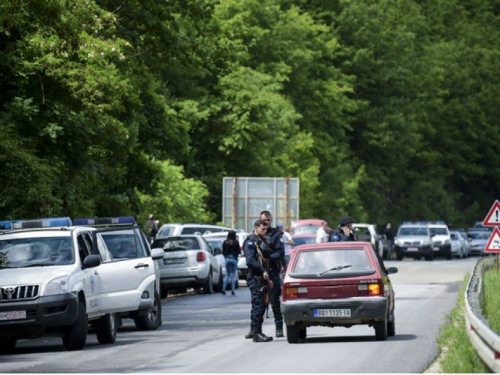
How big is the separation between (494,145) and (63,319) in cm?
8717

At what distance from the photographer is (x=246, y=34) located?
7012cm

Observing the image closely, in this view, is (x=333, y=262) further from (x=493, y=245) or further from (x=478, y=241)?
(x=478, y=241)

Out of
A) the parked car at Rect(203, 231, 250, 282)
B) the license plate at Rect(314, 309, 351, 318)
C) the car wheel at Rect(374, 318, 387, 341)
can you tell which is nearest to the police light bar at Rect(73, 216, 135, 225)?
the license plate at Rect(314, 309, 351, 318)

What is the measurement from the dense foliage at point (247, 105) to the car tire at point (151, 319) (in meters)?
3.38

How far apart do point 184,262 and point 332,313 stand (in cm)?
1850

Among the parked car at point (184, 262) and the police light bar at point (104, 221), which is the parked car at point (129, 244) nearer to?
the police light bar at point (104, 221)

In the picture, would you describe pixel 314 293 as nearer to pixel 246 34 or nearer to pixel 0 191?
pixel 0 191

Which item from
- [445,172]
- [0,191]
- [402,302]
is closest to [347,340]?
[0,191]

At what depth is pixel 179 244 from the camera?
39.7 m

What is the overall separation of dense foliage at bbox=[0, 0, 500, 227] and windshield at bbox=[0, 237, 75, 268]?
534 cm

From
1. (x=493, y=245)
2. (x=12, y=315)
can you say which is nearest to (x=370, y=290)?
(x=12, y=315)

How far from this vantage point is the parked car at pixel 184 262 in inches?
1534

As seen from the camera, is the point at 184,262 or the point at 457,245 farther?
the point at 457,245

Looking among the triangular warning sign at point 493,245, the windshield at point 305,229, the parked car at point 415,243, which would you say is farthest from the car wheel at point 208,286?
the parked car at point 415,243
